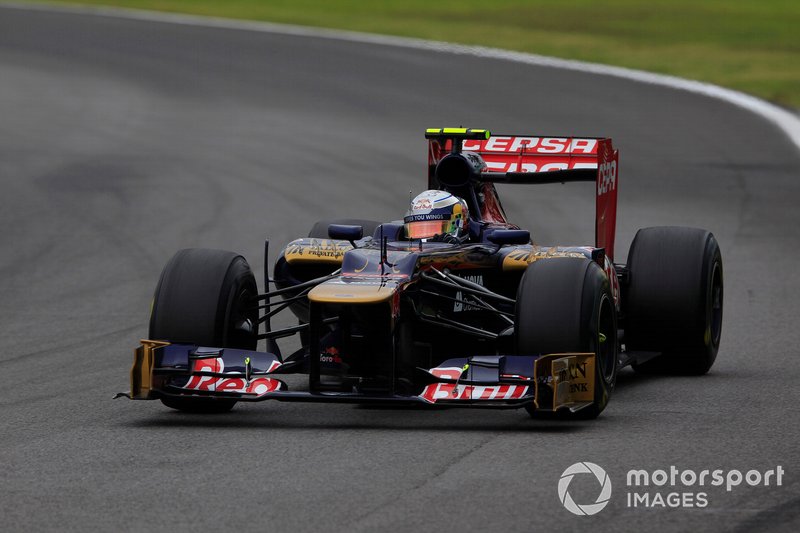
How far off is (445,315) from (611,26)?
37.6 m

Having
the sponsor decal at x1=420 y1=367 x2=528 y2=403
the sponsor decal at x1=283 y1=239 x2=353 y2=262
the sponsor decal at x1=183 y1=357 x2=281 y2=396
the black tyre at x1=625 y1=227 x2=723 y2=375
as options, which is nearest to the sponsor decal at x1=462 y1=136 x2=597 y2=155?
the black tyre at x1=625 y1=227 x2=723 y2=375

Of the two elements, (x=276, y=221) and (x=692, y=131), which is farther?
(x=692, y=131)

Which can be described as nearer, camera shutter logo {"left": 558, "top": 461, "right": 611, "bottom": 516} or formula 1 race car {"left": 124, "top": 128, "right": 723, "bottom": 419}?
camera shutter logo {"left": 558, "top": 461, "right": 611, "bottom": 516}

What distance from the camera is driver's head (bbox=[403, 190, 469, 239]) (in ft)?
35.9

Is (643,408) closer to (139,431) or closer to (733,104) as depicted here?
(139,431)

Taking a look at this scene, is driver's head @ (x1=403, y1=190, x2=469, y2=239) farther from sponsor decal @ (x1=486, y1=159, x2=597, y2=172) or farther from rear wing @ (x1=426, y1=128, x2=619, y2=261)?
sponsor decal @ (x1=486, y1=159, x2=597, y2=172)

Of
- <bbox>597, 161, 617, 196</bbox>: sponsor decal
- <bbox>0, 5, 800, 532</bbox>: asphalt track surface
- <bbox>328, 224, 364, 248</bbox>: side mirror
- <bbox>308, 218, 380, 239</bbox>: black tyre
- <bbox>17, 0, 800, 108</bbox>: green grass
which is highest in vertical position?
<bbox>17, 0, 800, 108</bbox>: green grass

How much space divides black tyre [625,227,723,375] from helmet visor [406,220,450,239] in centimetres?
160

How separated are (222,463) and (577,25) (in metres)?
40.2

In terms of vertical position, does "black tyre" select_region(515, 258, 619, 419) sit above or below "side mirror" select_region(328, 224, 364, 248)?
below

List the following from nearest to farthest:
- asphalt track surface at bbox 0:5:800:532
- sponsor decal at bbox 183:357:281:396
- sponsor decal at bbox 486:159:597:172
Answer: asphalt track surface at bbox 0:5:800:532
sponsor decal at bbox 183:357:281:396
sponsor decal at bbox 486:159:597:172

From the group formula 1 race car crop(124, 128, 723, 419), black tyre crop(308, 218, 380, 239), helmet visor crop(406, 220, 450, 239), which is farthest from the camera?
black tyre crop(308, 218, 380, 239)

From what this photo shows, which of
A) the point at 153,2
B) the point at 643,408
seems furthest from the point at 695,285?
the point at 153,2

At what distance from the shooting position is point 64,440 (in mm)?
8969
